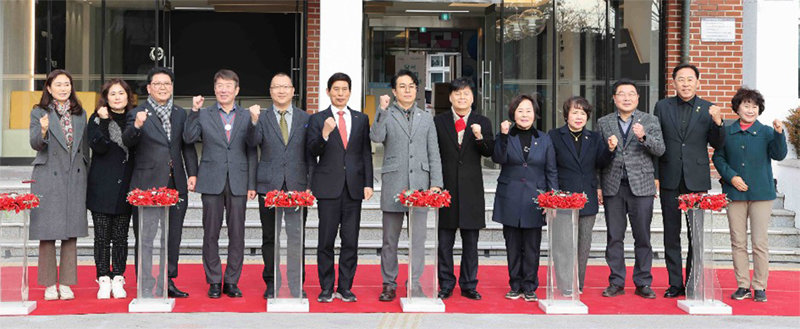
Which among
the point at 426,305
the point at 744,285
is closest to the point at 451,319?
the point at 426,305

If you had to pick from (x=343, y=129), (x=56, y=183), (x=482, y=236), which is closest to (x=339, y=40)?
(x=482, y=236)

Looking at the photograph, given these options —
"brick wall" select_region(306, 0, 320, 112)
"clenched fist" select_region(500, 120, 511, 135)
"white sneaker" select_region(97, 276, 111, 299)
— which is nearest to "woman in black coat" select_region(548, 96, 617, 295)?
"clenched fist" select_region(500, 120, 511, 135)

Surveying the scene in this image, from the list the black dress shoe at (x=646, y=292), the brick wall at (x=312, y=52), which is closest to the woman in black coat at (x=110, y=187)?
the black dress shoe at (x=646, y=292)

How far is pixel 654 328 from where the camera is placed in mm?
6930

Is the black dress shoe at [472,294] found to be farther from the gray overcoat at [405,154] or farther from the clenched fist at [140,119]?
the clenched fist at [140,119]

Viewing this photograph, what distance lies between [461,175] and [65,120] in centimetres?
308

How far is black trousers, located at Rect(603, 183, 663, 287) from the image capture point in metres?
8.10

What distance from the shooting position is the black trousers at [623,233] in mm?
8102

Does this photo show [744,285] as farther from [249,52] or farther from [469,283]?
[249,52]

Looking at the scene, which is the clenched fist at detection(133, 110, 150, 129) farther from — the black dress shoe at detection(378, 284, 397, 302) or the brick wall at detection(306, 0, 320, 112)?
the brick wall at detection(306, 0, 320, 112)

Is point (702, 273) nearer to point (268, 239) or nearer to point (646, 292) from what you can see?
point (646, 292)

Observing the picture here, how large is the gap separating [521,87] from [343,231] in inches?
282

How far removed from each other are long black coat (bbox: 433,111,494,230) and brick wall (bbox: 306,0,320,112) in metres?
5.64

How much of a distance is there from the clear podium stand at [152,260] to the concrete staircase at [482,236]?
253cm
